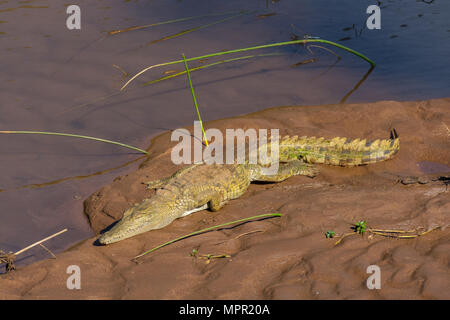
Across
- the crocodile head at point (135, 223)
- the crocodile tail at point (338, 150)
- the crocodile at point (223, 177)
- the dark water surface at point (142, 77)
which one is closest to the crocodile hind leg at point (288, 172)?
the crocodile at point (223, 177)

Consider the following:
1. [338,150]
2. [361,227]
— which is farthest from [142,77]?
[361,227]

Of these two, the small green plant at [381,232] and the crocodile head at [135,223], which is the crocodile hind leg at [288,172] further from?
the small green plant at [381,232]

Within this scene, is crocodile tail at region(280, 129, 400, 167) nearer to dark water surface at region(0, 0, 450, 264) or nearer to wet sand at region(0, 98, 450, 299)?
wet sand at region(0, 98, 450, 299)

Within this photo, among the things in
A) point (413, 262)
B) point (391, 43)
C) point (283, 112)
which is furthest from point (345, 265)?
point (391, 43)

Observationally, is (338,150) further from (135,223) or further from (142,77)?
(142,77)

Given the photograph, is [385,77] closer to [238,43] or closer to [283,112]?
[283,112]
